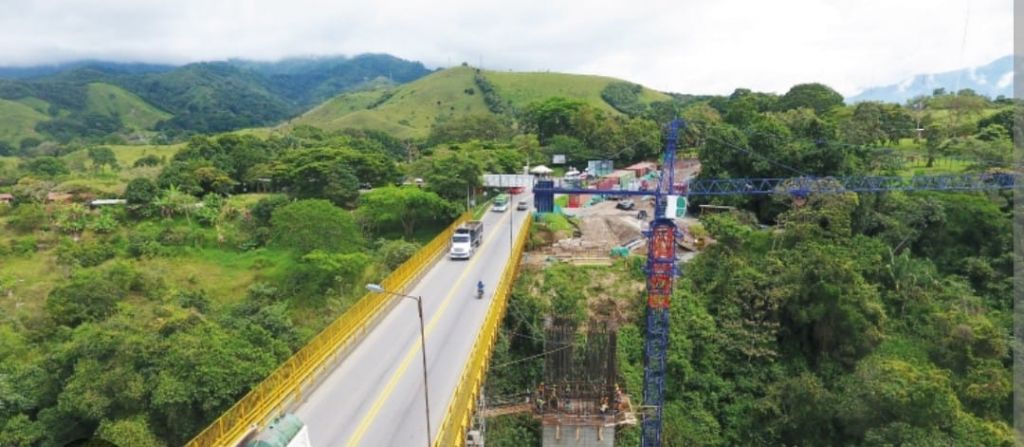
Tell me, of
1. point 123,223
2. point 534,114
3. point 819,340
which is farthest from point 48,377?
point 534,114

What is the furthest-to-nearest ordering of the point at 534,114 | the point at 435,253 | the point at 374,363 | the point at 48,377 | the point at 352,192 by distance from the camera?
the point at 534,114, the point at 352,192, the point at 435,253, the point at 48,377, the point at 374,363

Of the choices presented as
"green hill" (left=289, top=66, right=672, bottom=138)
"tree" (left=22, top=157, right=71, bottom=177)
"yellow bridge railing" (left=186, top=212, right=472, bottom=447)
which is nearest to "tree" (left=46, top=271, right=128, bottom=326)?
"yellow bridge railing" (left=186, top=212, right=472, bottom=447)

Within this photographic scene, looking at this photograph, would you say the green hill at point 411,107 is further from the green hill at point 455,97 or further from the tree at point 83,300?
the tree at point 83,300

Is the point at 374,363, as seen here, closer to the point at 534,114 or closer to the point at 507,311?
the point at 507,311

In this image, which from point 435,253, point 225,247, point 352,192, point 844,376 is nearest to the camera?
point 844,376

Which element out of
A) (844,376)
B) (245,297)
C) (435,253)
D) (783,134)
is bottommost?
(844,376)

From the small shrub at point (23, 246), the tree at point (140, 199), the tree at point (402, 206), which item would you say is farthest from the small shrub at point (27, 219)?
the tree at point (402, 206)
